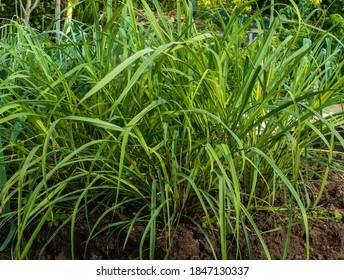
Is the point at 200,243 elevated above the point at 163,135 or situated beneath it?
situated beneath

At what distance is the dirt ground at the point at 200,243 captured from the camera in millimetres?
Result: 2203

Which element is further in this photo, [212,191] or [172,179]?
[212,191]

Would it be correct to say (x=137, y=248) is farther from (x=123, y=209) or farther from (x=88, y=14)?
(x=88, y=14)

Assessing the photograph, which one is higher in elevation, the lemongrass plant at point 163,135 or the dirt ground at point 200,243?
the lemongrass plant at point 163,135

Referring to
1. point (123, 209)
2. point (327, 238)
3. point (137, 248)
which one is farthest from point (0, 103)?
point (327, 238)

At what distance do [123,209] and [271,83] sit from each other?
70 centimetres

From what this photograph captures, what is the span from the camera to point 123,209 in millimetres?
2354

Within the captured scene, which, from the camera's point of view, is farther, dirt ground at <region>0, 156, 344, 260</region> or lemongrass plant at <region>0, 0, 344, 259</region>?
dirt ground at <region>0, 156, 344, 260</region>

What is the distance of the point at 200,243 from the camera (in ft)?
7.33

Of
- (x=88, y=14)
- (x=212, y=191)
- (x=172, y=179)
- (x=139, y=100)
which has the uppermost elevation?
(x=139, y=100)

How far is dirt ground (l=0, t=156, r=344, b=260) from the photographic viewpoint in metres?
2.20

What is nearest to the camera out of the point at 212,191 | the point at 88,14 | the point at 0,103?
the point at 212,191

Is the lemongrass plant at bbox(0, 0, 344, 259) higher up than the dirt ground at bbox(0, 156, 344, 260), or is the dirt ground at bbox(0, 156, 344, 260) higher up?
the lemongrass plant at bbox(0, 0, 344, 259)

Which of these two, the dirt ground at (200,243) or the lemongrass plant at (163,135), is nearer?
the lemongrass plant at (163,135)
